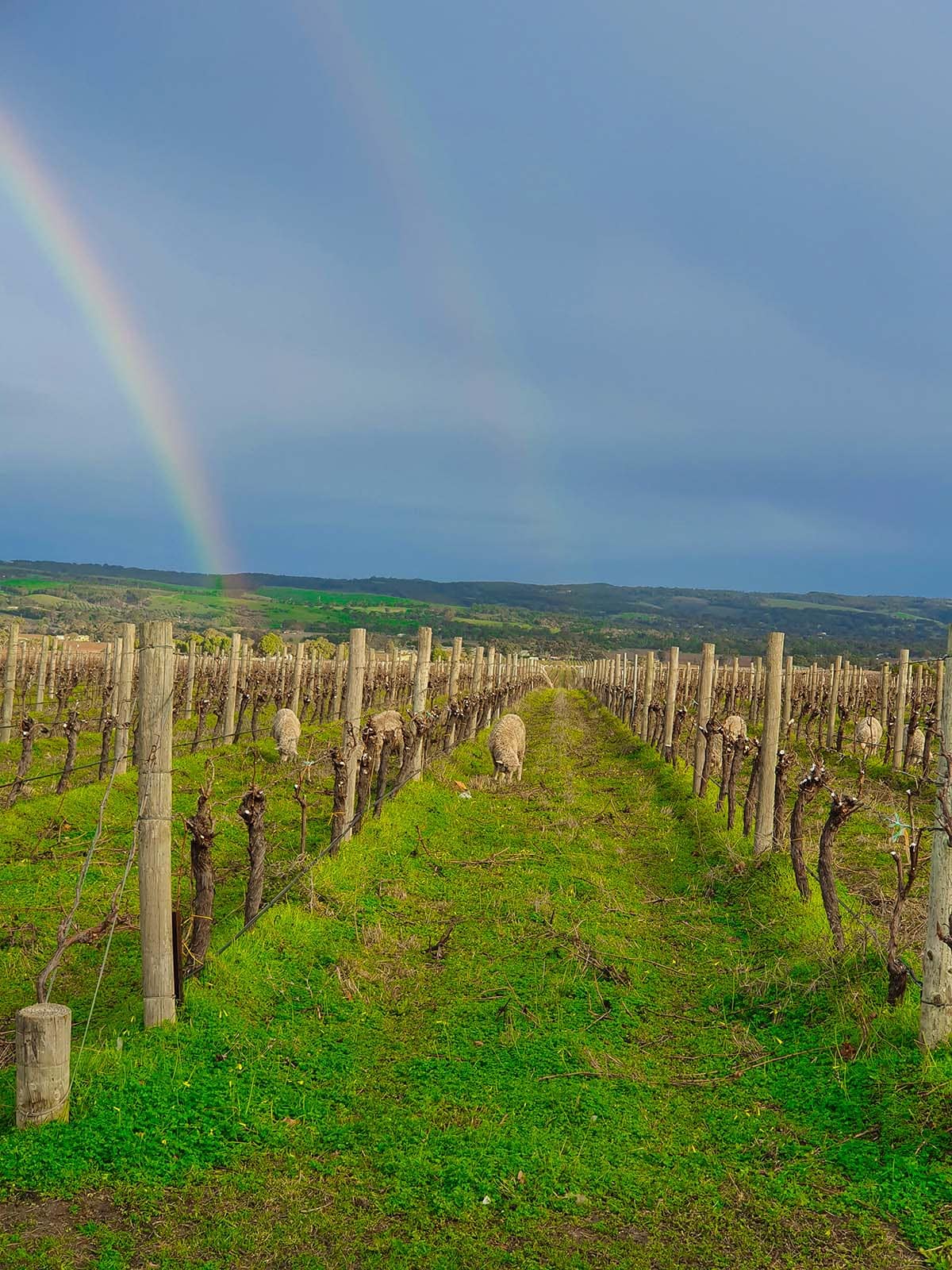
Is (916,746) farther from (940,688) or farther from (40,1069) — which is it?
(40,1069)

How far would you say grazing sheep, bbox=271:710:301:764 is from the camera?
20109mm

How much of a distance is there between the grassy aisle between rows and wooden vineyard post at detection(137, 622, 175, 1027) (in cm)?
37

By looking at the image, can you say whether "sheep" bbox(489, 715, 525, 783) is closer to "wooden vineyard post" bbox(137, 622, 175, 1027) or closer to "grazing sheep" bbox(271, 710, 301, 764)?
"grazing sheep" bbox(271, 710, 301, 764)

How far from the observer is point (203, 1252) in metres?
4.06

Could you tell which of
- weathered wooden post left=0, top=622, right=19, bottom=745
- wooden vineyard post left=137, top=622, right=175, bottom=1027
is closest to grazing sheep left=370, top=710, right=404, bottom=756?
wooden vineyard post left=137, top=622, right=175, bottom=1027

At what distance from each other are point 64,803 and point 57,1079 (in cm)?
880

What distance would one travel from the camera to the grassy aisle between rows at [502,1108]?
4.25 metres

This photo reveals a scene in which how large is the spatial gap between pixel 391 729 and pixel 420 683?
1829 millimetres

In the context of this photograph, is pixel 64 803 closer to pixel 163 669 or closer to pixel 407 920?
pixel 407 920

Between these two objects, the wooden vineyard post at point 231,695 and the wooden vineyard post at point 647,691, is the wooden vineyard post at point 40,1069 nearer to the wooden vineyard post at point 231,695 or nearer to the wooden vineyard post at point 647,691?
the wooden vineyard post at point 231,695

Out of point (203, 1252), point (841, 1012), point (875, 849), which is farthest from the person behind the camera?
point (875, 849)

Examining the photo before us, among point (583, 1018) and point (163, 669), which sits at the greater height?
point (163, 669)

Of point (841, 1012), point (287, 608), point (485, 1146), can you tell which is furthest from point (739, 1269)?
point (287, 608)

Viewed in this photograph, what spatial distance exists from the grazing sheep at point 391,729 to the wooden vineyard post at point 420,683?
34 cm
